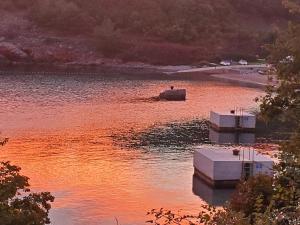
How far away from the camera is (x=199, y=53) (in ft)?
383

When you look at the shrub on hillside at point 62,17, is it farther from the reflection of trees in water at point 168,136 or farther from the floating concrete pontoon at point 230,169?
the floating concrete pontoon at point 230,169

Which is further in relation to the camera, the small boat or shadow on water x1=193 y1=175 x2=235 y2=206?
the small boat

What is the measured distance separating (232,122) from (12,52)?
69408 mm

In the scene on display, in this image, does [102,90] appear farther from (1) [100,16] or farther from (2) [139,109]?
(1) [100,16]

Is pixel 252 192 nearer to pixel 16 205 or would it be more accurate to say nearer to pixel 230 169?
pixel 230 169

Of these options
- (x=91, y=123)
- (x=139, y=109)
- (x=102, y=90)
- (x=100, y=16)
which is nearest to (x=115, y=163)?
(x=91, y=123)

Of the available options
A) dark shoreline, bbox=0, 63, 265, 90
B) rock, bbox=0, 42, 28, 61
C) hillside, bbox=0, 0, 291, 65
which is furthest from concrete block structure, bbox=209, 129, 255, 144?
rock, bbox=0, 42, 28, 61

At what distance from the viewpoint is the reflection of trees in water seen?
152 ft

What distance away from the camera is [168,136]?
161ft

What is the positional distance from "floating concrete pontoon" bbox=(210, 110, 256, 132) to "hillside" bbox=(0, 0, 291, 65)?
58061 mm

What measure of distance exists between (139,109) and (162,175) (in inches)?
1030

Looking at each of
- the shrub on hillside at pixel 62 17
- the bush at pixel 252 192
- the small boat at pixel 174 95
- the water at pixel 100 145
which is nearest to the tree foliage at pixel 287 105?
the bush at pixel 252 192

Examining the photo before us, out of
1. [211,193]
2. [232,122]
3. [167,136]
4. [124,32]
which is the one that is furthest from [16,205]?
[124,32]

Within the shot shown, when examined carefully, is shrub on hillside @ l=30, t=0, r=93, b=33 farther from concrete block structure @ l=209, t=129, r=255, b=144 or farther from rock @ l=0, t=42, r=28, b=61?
concrete block structure @ l=209, t=129, r=255, b=144
